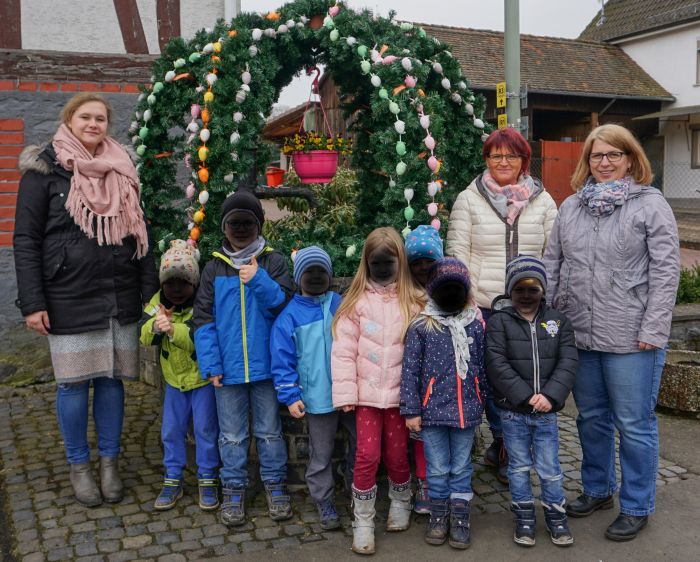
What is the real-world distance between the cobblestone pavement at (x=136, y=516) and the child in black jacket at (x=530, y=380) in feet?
1.31

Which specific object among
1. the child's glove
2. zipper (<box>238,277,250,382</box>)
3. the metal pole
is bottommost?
the child's glove

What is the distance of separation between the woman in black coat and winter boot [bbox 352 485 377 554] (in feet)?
4.35

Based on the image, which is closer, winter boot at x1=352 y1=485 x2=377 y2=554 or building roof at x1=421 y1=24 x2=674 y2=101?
winter boot at x1=352 y1=485 x2=377 y2=554

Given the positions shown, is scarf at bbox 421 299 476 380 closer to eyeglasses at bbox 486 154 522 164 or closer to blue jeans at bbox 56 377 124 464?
eyeglasses at bbox 486 154 522 164

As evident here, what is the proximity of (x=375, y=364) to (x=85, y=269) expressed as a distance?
1.55 metres

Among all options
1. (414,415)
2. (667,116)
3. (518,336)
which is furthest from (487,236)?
(667,116)

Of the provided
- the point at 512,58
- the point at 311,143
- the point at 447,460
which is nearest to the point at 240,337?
the point at 447,460

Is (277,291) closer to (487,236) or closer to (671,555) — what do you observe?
(487,236)

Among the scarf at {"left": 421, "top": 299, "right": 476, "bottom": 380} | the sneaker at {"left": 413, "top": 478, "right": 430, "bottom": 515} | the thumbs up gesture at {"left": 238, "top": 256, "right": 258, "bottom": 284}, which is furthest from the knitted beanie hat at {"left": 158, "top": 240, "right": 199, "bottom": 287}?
the sneaker at {"left": 413, "top": 478, "right": 430, "bottom": 515}

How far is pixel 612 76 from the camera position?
21.6 metres

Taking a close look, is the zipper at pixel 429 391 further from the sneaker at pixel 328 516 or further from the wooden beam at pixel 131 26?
the wooden beam at pixel 131 26

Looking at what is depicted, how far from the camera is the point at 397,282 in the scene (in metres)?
3.47

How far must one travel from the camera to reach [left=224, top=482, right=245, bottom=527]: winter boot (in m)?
3.49

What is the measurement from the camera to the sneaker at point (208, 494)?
366 centimetres
